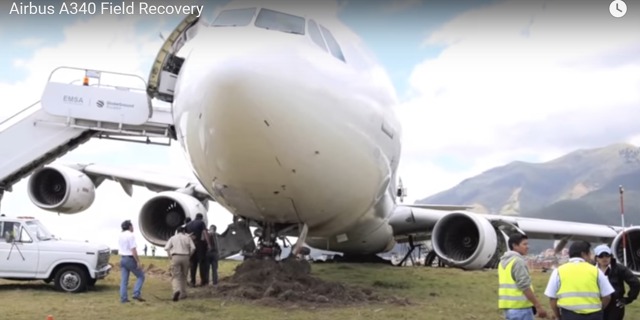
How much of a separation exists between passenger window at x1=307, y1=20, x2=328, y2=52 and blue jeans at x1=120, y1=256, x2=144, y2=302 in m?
4.83

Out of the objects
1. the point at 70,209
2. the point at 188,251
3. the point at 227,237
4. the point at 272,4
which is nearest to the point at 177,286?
the point at 188,251

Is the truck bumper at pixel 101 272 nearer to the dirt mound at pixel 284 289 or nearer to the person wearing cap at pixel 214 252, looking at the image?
the person wearing cap at pixel 214 252

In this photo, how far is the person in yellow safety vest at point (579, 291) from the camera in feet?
18.0

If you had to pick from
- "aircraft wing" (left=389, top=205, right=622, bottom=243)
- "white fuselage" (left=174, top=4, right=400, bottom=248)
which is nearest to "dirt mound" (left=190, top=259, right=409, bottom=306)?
"white fuselage" (left=174, top=4, right=400, bottom=248)

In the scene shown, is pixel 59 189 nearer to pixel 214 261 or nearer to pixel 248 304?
pixel 214 261

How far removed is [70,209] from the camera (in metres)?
→ 16.6

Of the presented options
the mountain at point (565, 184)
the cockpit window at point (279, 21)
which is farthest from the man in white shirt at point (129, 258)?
the mountain at point (565, 184)

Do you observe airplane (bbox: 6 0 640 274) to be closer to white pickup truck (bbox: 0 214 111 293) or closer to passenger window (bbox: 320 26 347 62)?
passenger window (bbox: 320 26 347 62)

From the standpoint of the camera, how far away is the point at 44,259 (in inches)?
441

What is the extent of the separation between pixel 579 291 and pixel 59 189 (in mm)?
14781

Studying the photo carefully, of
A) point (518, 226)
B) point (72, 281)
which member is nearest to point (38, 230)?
point (72, 281)

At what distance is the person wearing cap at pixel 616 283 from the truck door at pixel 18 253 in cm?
935

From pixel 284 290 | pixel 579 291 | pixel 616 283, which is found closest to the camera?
pixel 579 291

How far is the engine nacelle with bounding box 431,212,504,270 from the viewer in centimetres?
1242
